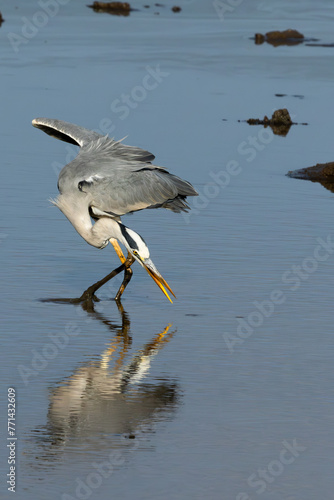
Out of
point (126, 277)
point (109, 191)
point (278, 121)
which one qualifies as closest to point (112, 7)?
point (278, 121)

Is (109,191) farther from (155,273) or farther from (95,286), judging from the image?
(155,273)

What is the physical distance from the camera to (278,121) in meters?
21.8

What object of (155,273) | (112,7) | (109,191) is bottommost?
(112,7)

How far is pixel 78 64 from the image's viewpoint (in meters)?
28.4

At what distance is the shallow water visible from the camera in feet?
24.5

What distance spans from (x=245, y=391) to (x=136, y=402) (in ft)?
2.82

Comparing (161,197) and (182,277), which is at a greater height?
(161,197)

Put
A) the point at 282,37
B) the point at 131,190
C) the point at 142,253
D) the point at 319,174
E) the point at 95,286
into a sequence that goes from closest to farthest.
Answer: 1. the point at 142,253
2. the point at 95,286
3. the point at 131,190
4. the point at 319,174
5. the point at 282,37

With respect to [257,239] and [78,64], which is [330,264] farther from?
[78,64]

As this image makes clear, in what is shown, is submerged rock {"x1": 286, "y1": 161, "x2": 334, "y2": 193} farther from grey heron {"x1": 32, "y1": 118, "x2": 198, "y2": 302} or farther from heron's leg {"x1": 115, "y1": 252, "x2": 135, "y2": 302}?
heron's leg {"x1": 115, "y1": 252, "x2": 135, "y2": 302}

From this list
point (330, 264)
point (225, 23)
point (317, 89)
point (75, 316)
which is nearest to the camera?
point (75, 316)

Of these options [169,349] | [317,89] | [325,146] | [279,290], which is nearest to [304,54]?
[317,89]

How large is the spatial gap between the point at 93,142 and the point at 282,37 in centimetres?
2560

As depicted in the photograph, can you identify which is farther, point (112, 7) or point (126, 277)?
point (112, 7)
